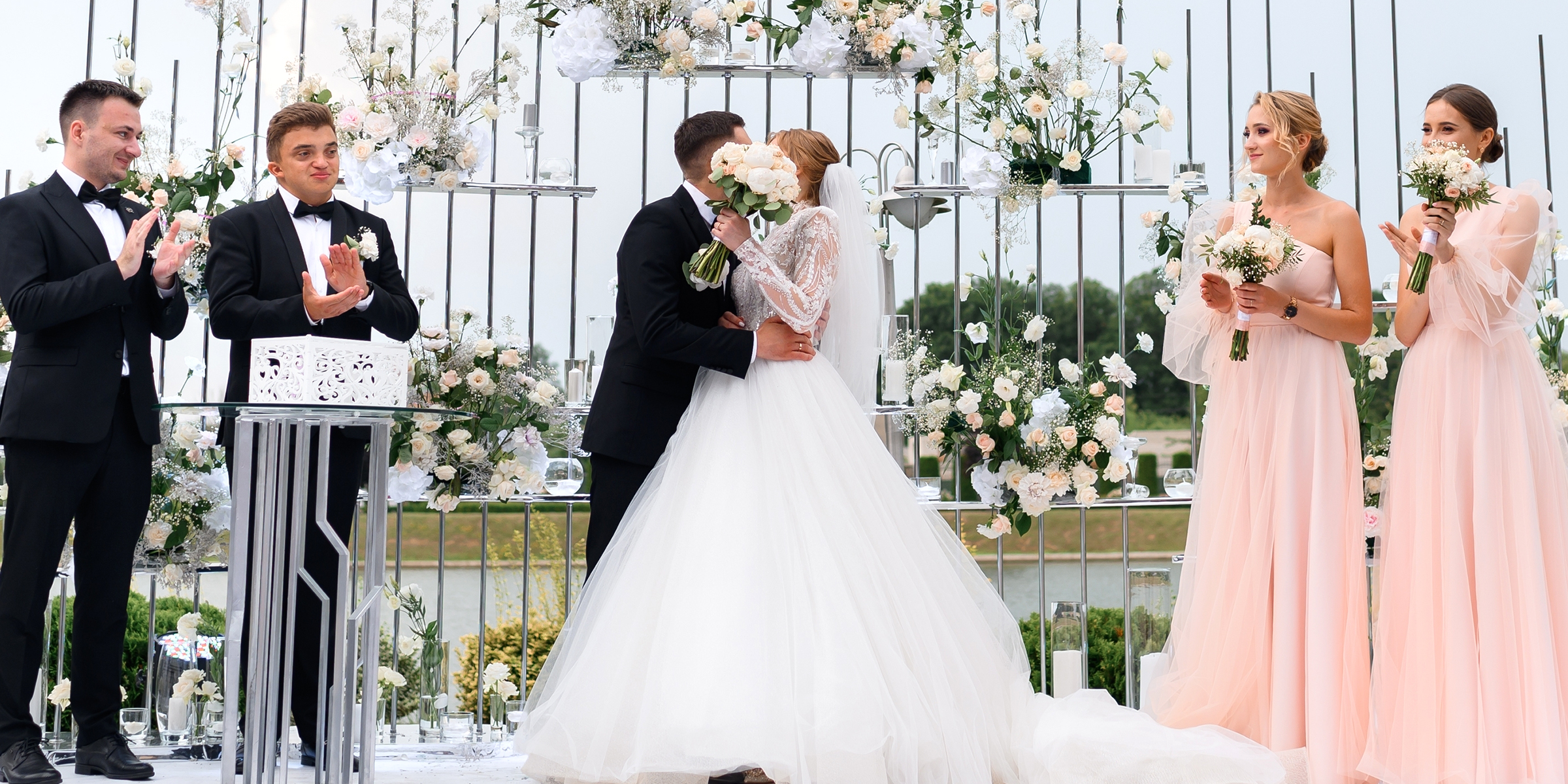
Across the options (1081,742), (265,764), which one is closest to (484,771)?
(265,764)

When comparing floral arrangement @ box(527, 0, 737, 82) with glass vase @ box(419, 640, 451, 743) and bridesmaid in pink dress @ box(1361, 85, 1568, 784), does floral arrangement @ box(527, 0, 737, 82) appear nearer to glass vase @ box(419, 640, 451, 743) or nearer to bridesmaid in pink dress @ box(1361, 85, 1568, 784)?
glass vase @ box(419, 640, 451, 743)

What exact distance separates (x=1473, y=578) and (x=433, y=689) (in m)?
3.19

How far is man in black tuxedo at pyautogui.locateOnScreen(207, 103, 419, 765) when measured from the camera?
11.5 feet

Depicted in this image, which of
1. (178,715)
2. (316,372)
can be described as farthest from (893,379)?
(178,715)

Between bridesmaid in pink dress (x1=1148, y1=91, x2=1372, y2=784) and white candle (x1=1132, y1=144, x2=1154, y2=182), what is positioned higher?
white candle (x1=1132, y1=144, x2=1154, y2=182)

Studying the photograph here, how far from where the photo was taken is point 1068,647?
169 inches

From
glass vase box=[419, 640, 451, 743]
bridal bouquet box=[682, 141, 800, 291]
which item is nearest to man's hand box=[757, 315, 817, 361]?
bridal bouquet box=[682, 141, 800, 291]

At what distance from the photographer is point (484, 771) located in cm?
388

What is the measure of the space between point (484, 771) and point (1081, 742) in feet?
6.00

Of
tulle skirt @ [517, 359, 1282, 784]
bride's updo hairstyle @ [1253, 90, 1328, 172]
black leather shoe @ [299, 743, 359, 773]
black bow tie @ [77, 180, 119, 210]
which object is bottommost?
black leather shoe @ [299, 743, 359, 773]

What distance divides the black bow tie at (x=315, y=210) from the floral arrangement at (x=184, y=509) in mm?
952

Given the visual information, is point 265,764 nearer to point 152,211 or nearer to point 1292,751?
point 152,211

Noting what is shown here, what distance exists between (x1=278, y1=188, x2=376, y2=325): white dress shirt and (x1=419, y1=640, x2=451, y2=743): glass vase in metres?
1.37

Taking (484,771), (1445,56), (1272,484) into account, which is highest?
(1445,56)
